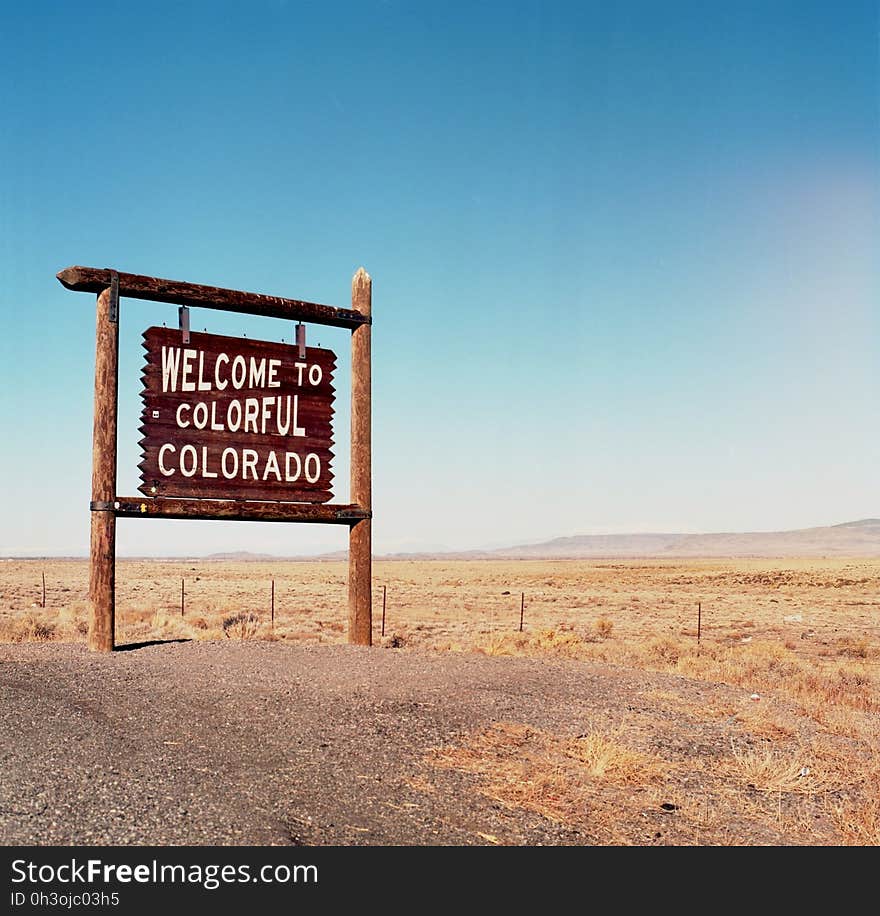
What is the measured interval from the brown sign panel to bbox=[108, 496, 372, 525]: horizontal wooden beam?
0.15 m

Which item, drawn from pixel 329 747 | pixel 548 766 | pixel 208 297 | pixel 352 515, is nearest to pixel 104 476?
pixel 208 297

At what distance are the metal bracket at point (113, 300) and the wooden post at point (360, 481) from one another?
3.74m

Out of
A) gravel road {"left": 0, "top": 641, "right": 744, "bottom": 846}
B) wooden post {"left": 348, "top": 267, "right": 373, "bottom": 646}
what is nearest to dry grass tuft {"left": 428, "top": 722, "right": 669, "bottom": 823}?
gravel road {"left": 0, "top": 641, "right": 744, "bottom": 846}

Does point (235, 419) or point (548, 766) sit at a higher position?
point (235, 419)

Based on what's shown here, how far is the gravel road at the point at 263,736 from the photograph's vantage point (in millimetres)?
6082

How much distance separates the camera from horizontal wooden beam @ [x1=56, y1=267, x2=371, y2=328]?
12938 mm

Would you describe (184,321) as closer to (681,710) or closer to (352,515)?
(352,515)

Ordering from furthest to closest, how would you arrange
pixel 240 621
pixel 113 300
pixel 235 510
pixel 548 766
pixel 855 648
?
pixel 240 621
pixel 855 648
pixel 235 510
pixel 113 300
pixel 548 766

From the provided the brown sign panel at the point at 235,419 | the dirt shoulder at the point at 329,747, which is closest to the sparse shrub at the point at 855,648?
the dirt shoulder at the point at 329,747

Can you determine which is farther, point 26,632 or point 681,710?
point 26,632

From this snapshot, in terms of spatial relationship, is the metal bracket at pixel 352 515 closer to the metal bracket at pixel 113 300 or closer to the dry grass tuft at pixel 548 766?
the metal bracket at pixel 113 300

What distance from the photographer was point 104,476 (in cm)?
1271

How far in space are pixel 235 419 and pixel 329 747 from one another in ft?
22.1
